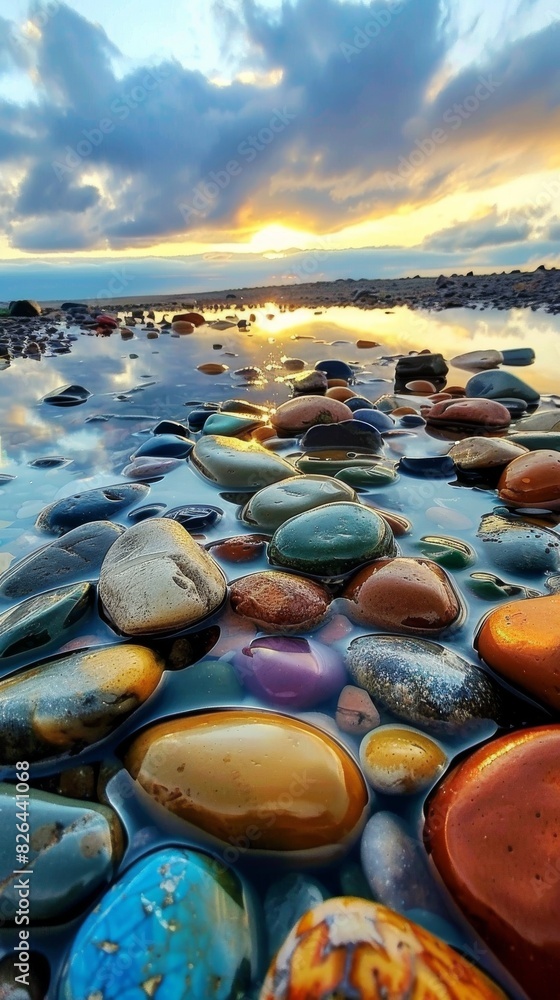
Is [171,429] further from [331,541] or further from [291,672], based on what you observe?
[291,672]

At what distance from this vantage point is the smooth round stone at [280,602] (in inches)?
71.7

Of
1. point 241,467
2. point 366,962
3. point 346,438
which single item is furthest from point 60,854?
point 346,438

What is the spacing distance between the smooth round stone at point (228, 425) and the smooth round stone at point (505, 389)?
8.50ft

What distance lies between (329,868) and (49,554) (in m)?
1.71

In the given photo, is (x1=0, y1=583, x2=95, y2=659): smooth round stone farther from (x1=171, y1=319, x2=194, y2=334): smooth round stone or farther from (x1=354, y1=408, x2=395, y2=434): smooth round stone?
(x1=171, y1=319, x2=194, y2=334): smooth round stone

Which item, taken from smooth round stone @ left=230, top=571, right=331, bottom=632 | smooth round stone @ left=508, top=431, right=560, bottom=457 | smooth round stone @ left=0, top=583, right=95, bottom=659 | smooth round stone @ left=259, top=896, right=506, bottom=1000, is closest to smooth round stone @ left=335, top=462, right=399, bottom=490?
smooth round stone @ left=508, top=431, right=560, bottom=457

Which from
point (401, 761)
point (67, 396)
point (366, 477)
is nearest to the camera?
point (401, 761)

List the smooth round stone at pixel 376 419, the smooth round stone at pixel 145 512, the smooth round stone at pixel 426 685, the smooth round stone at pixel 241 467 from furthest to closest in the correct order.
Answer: the smooth round stone at pixel 376 419
the smooth round stone at pixel 241 467
the smooth round stone at pixel 145 512
the smooth round stone at pixel 426 685

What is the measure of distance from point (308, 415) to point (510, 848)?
3.53 metres

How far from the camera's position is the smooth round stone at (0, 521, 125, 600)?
6.99ft

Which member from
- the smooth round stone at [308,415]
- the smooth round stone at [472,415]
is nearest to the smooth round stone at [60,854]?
the smooth round stone at [308,415]

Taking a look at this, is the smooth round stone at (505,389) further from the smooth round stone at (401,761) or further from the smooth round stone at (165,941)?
the smooth round stone at (165,941)

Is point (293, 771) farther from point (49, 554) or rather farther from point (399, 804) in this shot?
point (49, 554)

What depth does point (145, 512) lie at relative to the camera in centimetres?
283
